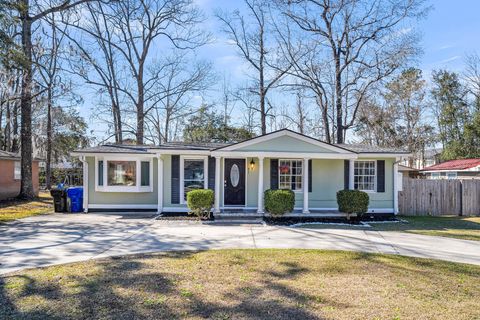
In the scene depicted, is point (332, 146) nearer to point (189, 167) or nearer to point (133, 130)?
point (189, 167)

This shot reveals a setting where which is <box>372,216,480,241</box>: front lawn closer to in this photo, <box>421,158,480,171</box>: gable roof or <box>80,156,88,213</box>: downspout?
<box>80,156,88,213</box>: downspout

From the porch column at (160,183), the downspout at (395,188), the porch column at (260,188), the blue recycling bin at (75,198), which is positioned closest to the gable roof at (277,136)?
the porch column at (260,188)

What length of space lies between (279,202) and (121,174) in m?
6.63

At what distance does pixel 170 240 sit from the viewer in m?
8.51

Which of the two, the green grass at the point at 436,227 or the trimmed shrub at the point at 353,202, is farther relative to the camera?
the trimmed shrub at the point at 353,202

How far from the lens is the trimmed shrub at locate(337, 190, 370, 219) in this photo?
1215cm

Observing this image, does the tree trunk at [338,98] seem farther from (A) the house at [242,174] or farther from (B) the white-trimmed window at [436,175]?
(B) the white-trimmed window at [436,175]

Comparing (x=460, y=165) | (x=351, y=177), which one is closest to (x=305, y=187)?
(x=351, y=177)

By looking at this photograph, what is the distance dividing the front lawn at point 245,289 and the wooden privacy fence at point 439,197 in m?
8.91

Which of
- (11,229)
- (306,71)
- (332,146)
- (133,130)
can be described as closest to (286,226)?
(332,146)

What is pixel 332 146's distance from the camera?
508 inches

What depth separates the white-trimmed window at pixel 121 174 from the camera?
1371 centimetres

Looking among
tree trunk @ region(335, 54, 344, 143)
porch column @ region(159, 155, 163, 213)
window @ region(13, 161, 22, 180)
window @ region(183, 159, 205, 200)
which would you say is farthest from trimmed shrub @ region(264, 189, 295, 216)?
window @ region(13, 161, 22, 180)

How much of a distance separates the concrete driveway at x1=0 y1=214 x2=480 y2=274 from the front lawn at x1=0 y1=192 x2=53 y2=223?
1528 mm
